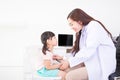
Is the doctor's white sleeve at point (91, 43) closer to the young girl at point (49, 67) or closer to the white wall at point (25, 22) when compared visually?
the young girl at point (49, 67)

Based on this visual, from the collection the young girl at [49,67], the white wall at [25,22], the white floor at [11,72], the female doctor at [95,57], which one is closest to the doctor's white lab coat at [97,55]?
the female doctor at [95,57]

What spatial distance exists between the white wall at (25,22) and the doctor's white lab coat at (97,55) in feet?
3.47

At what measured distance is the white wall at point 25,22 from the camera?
9.57ft

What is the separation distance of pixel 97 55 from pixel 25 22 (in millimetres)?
1263

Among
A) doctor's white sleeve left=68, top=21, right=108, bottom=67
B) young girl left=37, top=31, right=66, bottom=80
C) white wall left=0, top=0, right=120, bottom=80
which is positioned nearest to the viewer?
doctor's white sleeve left=68, top=21, right=108, bottom=67

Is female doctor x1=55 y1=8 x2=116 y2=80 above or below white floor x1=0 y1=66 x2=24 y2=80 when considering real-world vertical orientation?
above

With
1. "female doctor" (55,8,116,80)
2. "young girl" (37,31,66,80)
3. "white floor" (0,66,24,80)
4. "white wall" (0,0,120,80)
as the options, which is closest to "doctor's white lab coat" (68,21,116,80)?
"female doctor" (55,8,116,80)

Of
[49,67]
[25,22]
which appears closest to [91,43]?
[49,67]

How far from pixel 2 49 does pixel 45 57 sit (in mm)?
995

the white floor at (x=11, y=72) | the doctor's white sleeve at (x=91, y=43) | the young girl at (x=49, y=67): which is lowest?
the white floor at (x=11, y=72)

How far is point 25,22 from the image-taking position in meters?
2.91

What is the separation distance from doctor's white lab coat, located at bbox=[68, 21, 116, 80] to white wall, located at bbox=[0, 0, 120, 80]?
106cm

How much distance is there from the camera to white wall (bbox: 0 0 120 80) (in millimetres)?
2918

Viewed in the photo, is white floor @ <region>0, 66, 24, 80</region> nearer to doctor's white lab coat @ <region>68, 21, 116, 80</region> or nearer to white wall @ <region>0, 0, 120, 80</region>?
white wall @ <region>0, 0, 120, 80</region>
